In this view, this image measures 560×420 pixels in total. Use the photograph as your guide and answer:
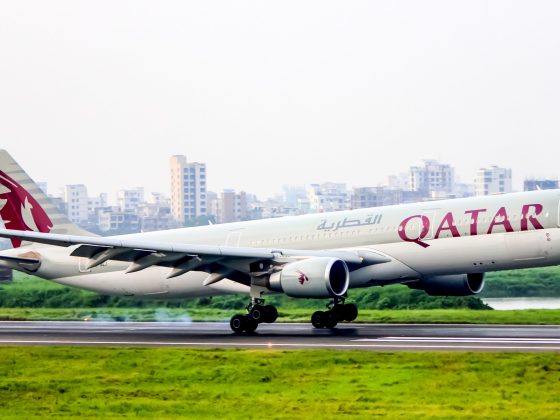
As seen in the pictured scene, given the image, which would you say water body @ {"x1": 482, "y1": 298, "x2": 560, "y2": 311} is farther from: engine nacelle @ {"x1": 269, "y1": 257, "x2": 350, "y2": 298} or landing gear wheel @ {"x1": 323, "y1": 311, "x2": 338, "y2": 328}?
engine nacelle @ {"x1": 269, "y1": 257, "x2": 350, "y2": 298}

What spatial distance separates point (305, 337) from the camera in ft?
116

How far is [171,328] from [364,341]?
39.5 feet

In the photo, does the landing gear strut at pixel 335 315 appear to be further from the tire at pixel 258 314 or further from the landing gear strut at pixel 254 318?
the tire at pixel 258 314

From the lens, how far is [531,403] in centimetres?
1991

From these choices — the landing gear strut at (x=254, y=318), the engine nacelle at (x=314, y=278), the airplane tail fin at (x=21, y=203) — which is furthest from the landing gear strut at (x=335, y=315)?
the airplane tail fin at (x=21, y=203)

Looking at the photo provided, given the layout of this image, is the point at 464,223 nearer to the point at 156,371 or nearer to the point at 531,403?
the point at 156,371

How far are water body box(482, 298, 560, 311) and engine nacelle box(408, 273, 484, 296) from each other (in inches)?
458

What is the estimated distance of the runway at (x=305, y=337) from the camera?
102 ft

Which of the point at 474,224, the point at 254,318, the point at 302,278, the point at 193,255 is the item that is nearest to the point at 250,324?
the point at 254,318

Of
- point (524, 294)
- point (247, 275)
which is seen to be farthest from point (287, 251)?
point (524, 294)

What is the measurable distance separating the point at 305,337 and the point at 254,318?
306cm

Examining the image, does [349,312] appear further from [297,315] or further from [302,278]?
[297,315]

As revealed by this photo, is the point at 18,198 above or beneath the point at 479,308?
above

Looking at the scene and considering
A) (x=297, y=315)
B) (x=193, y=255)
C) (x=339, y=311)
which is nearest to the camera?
(x=193, y=255)
